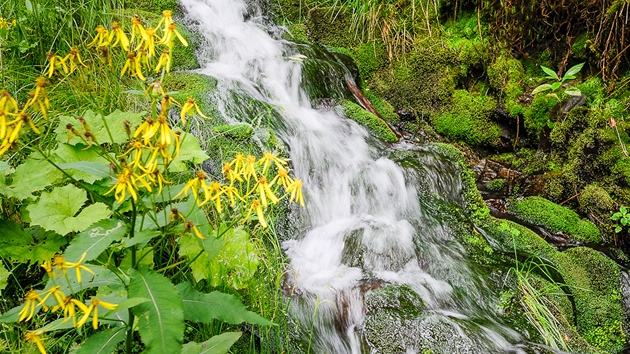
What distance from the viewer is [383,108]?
15.9ft

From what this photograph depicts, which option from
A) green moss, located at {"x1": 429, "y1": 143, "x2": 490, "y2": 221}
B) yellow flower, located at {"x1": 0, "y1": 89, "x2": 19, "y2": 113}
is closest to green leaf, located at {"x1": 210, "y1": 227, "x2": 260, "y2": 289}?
yellow flower, located at {"x1": 0, "y1": 89, "x2": 19, "y2": 113}

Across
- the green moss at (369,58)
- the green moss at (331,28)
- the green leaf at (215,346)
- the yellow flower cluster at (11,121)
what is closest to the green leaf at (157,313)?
the green leaf at (215,346)

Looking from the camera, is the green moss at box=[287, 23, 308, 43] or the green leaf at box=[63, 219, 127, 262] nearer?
the green leaf at box=[63, 219, 127, 262]

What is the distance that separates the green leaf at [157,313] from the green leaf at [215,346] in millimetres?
251

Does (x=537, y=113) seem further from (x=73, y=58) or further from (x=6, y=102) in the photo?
(x=6, y=102)

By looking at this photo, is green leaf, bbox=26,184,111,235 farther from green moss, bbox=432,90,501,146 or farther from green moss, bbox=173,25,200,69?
green moss, bbox=432,90,501,146

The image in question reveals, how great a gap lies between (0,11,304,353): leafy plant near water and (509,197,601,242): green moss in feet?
8.93

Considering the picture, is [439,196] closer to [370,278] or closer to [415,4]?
[370,278]

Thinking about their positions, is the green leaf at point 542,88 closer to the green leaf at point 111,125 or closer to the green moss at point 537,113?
the green moss at point 537,113

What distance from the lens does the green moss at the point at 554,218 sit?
3.36 m

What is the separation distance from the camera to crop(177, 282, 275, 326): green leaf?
1197 millimetres

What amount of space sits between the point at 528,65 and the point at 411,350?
12.0ft

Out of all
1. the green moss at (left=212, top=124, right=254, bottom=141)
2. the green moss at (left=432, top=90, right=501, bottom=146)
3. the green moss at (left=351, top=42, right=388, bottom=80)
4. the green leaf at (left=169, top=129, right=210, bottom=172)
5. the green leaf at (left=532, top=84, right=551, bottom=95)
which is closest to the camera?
the green leaf at (left=169, top=129, right=210, bottom=172)

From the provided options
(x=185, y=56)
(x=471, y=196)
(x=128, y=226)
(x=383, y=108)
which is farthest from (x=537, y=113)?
(x=128, y=226)
